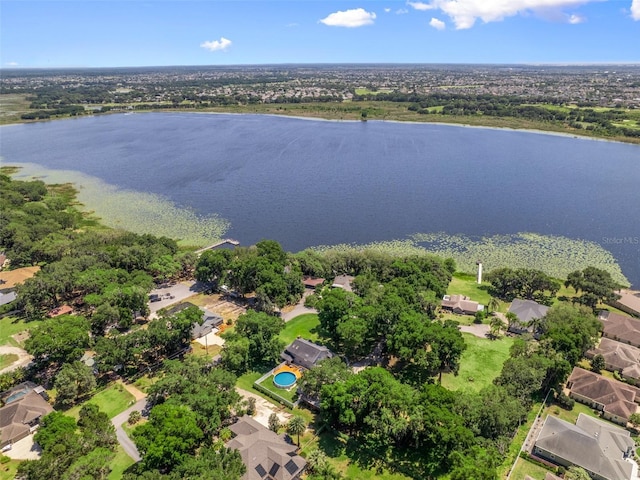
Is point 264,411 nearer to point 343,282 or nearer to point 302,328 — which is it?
point 302,328

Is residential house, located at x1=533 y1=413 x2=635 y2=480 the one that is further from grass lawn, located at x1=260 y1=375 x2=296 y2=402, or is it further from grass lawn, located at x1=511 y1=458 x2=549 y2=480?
grass lawn, located at x1=260 y1=375 x2=296 y2=402

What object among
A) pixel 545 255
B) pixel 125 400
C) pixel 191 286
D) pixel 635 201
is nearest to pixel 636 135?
pixel 635 201

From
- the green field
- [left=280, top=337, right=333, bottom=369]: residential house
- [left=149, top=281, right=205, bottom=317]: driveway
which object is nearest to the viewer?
the green field

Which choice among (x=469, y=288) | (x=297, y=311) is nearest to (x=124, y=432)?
(x=297, y=311)

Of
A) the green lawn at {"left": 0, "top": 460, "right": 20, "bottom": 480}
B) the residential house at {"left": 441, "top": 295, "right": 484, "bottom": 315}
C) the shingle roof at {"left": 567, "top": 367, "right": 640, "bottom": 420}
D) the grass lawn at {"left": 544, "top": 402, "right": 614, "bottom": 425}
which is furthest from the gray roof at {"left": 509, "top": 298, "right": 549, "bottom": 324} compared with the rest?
the green lawn at {"left": 0, "top": 460, "right": 20, "bottom": 480}

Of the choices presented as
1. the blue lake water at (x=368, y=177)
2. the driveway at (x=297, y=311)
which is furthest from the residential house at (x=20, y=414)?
the blue lake water at (x=368, y=177)

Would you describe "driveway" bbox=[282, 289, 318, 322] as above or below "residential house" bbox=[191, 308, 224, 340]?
below

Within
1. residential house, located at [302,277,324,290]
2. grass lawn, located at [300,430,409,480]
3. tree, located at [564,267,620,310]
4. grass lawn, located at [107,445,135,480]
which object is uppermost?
tree, located at [564,267,620,310]
